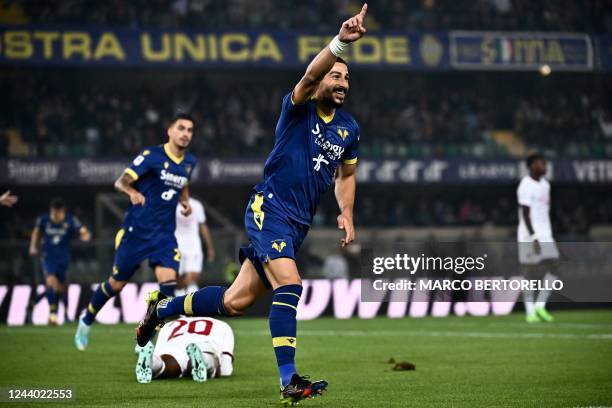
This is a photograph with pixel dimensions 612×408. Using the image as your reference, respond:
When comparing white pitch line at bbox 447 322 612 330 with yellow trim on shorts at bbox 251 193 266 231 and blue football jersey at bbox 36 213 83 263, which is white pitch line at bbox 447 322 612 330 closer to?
blue football jersey at bbox 36 213 83 263

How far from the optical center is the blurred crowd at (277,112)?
108 ft

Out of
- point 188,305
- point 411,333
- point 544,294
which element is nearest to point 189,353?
point 188,305

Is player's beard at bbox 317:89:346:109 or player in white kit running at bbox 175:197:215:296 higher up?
player's beard at bbox 317:89:346:109

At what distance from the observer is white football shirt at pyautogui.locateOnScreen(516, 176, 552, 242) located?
1819 cm

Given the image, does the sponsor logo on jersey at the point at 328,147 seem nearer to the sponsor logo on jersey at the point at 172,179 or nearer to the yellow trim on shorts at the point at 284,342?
the yellow trim on shorts at the point at 284,342

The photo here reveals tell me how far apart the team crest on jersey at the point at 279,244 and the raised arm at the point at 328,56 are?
3.26 feet

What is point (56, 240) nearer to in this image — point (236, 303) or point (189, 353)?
point (189, 353)

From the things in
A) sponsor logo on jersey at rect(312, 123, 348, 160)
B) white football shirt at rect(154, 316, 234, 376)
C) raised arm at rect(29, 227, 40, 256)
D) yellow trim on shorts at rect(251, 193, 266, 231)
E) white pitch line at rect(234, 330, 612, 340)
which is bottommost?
white pitch line at rect(234, 330, 612, 340)

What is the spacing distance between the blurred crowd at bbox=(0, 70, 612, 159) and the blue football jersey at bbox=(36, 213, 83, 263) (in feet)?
36.4

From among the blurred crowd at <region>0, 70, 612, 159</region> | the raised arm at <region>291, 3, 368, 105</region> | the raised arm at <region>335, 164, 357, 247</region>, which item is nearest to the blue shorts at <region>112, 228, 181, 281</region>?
the raised arm at <region>335, 164, 357, 247</region>

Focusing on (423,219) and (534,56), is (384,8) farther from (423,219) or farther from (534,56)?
(423,219)

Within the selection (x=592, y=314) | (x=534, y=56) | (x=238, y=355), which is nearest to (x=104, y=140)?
(x=534, y=56)

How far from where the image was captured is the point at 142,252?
1271cm

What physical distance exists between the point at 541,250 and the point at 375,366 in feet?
24.7
